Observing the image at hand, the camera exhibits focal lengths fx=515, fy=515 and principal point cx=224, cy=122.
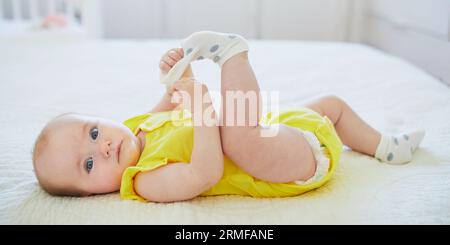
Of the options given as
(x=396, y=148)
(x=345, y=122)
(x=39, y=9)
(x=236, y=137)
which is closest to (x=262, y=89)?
(x=345, y=122)

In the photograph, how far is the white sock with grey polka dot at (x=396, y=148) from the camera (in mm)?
1102

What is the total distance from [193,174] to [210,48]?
0.25 meters

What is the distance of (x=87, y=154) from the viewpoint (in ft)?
3.18

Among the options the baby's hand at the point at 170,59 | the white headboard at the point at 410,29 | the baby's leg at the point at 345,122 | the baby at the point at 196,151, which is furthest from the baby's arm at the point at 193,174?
the white headboard at the point at 410,29

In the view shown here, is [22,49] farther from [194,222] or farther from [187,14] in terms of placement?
[194,222]

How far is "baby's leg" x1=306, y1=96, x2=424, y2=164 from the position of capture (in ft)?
3.64

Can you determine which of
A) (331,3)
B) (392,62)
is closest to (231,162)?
(392,62)

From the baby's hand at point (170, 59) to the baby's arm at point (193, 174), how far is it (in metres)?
0.11

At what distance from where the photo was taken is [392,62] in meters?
1.77

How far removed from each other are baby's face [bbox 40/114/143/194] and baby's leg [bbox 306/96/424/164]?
1.45 ft

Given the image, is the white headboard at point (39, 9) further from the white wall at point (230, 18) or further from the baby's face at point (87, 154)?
the baby's face at point (87, 154)

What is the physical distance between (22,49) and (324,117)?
1.49m

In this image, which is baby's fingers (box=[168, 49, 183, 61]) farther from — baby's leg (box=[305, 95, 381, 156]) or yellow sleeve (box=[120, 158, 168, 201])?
baby's leg (box=[305, 95, 381, 156])

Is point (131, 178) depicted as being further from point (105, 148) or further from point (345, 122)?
point (345, 122)
